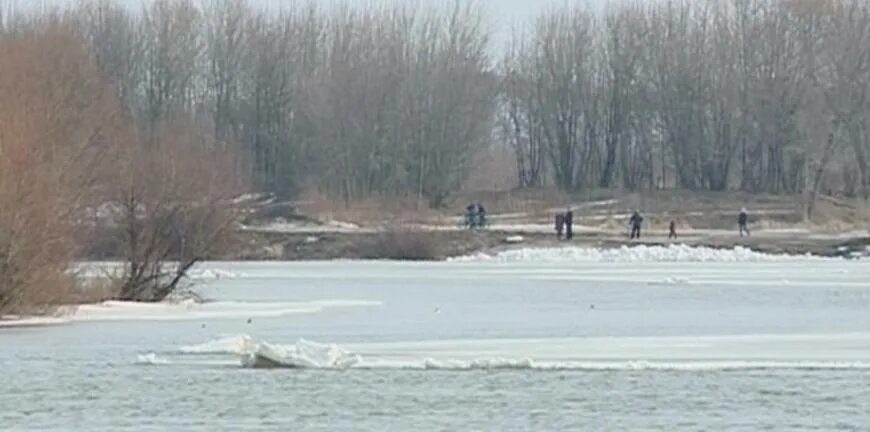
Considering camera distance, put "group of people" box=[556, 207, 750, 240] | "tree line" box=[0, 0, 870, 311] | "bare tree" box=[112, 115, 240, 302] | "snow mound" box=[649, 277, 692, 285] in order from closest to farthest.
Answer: "bare tree" box=[112, 115, 240, 302] → "snow mound" box=[649, 277, 692, 285] → "group of people" box=[556, 207, 750, 240] → "tree line" box=[0, 0, 870, 311]

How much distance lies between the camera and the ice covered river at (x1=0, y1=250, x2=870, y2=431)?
65.0 ft

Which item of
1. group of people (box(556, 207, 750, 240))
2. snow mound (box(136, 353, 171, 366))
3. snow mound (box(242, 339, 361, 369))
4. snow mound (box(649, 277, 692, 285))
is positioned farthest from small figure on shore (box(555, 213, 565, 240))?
snow mound (box(242, 339, 361, 369))

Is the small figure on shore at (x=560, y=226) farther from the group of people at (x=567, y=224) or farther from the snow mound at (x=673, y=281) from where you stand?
the snow mound at (x=673, y=281)

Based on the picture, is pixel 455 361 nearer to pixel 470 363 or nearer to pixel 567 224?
pixel 470 363

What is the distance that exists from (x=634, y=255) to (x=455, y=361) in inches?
1407

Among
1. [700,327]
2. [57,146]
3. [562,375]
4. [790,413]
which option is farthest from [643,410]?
[57,146]

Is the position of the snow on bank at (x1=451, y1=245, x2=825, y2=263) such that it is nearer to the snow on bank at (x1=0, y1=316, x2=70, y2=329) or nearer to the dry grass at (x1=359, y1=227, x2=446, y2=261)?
the dry grass at (x1=359, y1=227, x2=446, y2=261)

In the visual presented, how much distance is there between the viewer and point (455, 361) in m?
25.3

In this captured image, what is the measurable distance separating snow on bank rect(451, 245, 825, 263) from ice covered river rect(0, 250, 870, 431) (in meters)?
15.2

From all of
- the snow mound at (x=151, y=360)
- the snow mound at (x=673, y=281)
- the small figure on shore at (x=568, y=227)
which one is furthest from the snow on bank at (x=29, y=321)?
the small figure on shore at (x=568, y=227)

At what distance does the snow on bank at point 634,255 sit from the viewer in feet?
197

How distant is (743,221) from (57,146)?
35833 millimetres

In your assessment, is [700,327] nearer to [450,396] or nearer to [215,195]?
[450,396]

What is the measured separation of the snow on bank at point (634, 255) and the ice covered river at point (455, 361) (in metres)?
15.2
